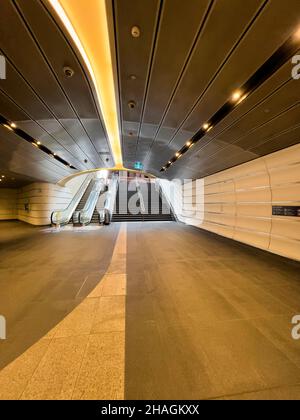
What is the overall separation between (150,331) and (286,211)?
427 centimetres

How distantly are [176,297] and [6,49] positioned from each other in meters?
3.90

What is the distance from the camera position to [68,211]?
11375mm

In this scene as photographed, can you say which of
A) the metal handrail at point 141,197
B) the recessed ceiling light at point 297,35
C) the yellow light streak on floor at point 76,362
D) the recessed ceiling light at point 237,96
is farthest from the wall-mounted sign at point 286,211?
the metal handrail at point 141,197

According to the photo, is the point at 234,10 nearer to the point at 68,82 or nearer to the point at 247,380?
the point at 68,82

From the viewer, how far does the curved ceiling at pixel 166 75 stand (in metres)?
1.65

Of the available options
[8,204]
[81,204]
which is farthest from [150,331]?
[8,204]

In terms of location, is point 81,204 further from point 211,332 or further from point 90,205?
point 211,332

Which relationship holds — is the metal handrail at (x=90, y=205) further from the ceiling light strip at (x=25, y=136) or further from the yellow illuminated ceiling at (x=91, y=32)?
the yellow illuminated ceiling at (x=91, y=32)

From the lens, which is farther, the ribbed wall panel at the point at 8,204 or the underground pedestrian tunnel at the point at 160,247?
the ribbed wall panel at the point at 8,204

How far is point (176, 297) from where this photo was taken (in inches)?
100

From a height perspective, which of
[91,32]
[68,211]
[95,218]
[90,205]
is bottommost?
[95,218]

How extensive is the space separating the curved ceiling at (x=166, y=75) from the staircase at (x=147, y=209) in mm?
7862
